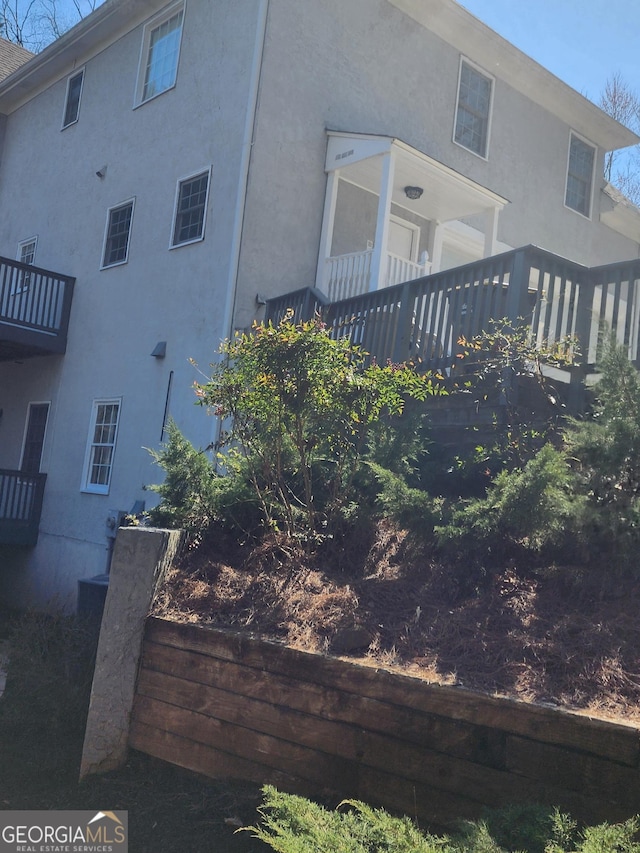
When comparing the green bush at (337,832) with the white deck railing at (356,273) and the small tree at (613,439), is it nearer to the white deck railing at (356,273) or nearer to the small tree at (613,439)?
the small tree at (613,439)

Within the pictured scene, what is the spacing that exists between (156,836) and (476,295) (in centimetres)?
507

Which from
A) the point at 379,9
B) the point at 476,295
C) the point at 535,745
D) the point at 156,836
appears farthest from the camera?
the point at 379,9

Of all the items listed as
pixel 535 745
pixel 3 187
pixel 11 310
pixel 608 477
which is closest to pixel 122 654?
pixel 535 745

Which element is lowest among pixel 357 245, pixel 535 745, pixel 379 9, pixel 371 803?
pixel 371 803

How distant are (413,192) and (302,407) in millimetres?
7825

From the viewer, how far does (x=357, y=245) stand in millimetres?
12836

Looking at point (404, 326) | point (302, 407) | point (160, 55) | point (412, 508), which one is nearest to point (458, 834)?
point (412, 508)

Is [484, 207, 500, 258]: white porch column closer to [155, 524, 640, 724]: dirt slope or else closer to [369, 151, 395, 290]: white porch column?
[369, 151, 395, 290]: white porch column

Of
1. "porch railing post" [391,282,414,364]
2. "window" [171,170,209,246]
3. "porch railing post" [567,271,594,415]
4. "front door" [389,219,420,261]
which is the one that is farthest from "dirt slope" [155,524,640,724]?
"front door" [389,219,420,261]

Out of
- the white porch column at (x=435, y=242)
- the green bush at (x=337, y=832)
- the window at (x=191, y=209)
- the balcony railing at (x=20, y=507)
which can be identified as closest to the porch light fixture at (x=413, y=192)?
the white porch column at (x=435, y=242)

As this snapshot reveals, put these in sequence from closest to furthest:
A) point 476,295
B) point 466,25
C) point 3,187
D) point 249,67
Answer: point 476,295 → point 249,67 → point 466,25 → point 3,187

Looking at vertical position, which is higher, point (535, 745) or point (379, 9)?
point (379, 9)

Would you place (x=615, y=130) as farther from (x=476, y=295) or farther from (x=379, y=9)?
(x=476, y=295)

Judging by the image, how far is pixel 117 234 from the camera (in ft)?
45.5
